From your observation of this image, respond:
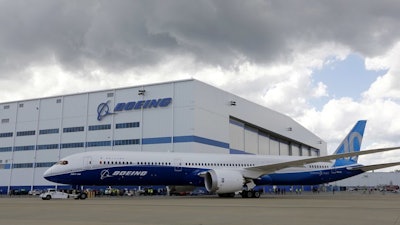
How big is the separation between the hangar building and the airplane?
15.6 m

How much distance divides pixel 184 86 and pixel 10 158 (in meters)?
30.8

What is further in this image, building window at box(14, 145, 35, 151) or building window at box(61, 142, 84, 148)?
building window at box(14, 145, 35, 151)

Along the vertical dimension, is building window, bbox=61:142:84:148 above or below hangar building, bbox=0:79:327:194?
below

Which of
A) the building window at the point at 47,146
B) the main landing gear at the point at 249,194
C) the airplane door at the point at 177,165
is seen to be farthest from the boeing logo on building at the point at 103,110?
the main landing gear at the point at 249,194

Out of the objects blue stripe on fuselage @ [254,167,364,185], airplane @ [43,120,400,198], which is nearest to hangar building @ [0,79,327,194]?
blue stripe on fuselage @ [254,167,364,185]

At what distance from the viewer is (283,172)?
36.2 meters

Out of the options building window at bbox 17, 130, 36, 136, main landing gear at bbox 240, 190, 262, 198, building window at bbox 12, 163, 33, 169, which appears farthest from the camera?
building window at bbox 17, 130, 36, 136

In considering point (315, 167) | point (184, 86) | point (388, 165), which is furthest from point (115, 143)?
point (388, 165)

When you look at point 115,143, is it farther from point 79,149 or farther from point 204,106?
point 204,106

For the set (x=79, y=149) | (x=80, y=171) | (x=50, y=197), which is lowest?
(x=50, y=197)

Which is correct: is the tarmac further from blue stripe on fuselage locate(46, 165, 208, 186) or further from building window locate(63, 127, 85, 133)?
building window locate(63, 127, 85, 133)

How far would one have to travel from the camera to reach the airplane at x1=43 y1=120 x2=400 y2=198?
28.8m

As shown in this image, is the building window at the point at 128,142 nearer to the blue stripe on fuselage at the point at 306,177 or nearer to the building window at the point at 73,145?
the building window at the point at 73,145

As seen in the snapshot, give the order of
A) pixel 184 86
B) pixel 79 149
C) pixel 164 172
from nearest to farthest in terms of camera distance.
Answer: pixel 164 172 < pixel 184 86 < pixel 79 149
